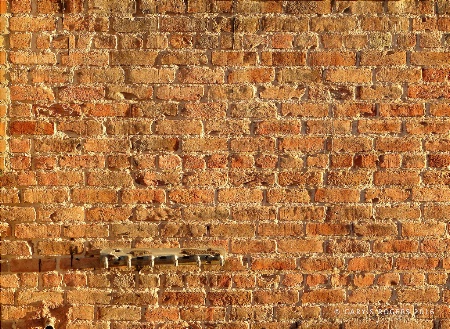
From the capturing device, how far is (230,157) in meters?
2.02

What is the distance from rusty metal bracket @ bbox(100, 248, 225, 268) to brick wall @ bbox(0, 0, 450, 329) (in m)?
0.04

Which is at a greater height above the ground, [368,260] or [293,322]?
[368,260]

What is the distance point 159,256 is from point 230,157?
53cm

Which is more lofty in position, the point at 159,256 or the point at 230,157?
the point at 230,157

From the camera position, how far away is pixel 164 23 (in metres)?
2.01

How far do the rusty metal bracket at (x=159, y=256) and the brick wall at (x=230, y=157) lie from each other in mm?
41

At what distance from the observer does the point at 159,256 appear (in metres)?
1.98

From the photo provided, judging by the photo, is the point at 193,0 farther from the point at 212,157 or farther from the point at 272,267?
the point at 272,267

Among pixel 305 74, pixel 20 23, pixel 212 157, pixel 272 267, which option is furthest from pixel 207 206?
pixel 20 23

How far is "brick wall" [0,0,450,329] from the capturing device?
2.01m

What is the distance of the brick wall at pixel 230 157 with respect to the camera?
6.59 feet

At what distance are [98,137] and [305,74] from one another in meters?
0.95

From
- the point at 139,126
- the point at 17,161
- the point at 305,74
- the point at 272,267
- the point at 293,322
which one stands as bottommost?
the point at 293,322

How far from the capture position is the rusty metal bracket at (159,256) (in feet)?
6.47
